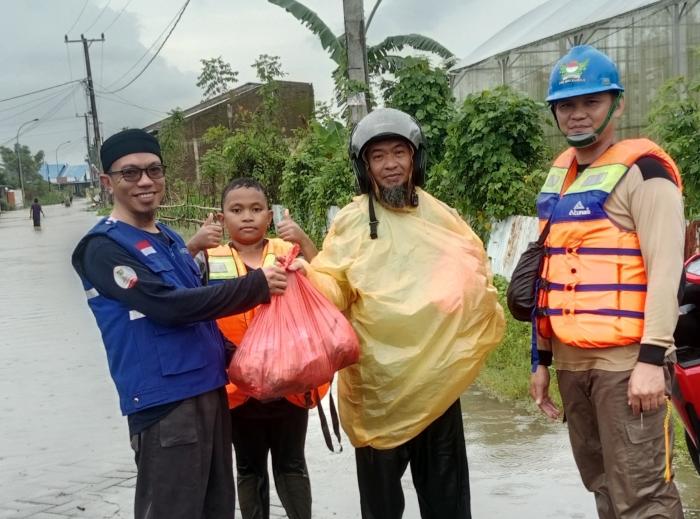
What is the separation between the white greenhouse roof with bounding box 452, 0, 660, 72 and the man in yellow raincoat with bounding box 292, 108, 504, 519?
989cm

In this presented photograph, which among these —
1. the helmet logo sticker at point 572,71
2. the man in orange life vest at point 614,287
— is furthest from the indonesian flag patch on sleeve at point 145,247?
the helmet logo sticker at point 572,71

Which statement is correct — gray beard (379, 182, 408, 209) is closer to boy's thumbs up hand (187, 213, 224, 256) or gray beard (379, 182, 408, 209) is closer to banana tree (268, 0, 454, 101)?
boy's thumbs up hand (187, 213, 224, 256)

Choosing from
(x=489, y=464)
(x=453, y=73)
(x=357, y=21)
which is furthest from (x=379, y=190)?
(x=453, y=73)

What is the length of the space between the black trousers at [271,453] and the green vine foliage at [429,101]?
7950 mm

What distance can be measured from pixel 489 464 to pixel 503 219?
3896 mm

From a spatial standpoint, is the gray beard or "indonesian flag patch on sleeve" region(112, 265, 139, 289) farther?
the gray beard

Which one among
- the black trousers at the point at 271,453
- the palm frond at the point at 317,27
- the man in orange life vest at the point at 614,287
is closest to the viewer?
the man in orange life vest at the point at 614,287

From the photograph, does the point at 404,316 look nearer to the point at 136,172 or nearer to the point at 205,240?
the point at 205,240

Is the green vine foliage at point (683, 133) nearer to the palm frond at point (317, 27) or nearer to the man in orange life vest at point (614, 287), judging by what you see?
the man in orange life vest at point (614, 287)

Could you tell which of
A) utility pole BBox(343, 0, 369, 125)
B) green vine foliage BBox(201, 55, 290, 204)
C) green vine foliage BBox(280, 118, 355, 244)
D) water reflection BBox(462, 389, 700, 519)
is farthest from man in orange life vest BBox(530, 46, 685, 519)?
green vine foliage BBox(201, 55, 290, 204)

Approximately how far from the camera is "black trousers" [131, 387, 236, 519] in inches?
95.3

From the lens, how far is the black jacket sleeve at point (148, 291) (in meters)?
2.35

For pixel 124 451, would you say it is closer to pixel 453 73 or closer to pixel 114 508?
pixel 114 508

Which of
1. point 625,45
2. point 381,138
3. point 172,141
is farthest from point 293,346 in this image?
point 172,141
